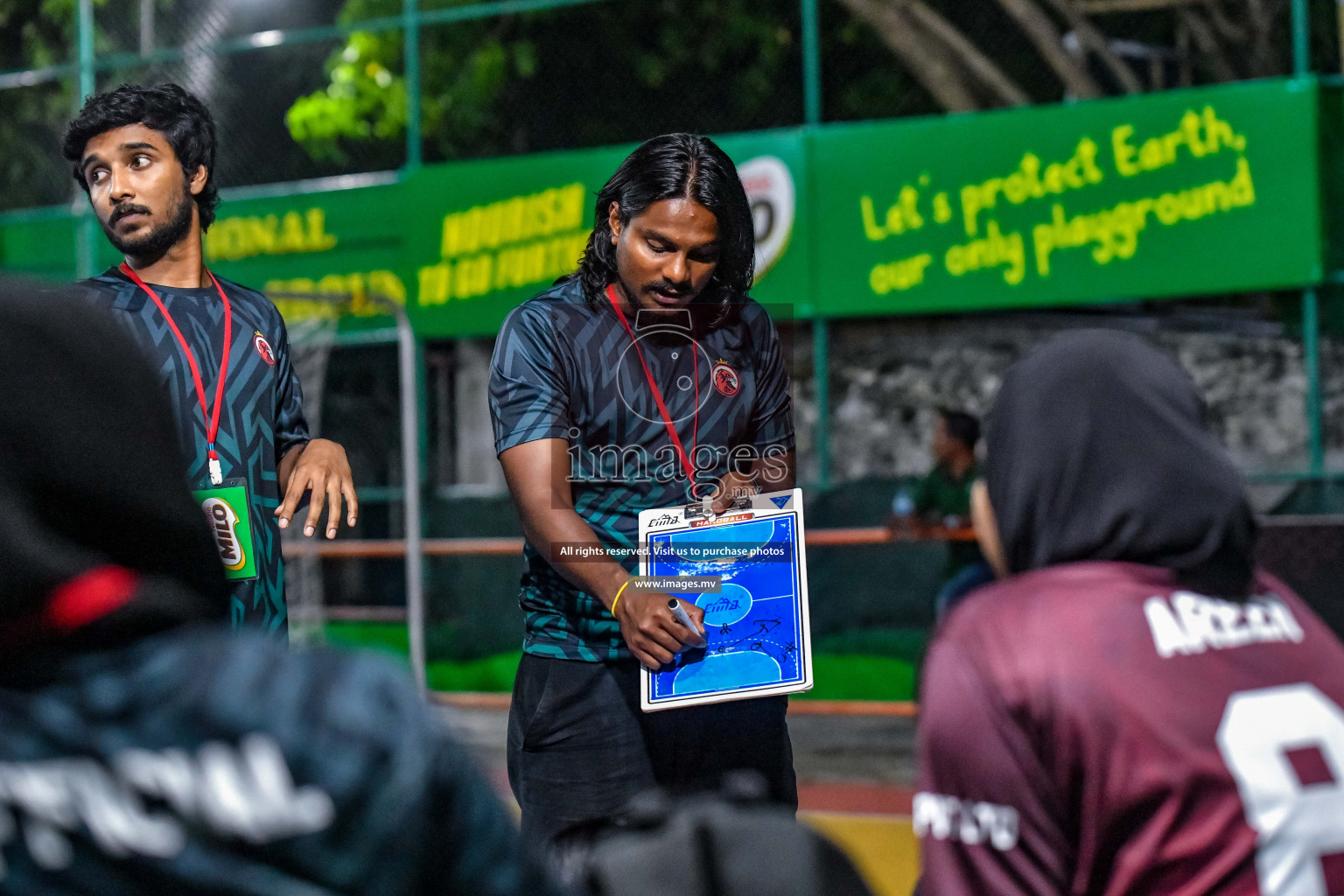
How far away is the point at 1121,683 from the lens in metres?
1.69

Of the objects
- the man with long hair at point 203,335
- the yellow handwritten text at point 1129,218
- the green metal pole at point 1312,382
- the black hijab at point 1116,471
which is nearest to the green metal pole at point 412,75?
the yellow handwritten text at point 1129,218

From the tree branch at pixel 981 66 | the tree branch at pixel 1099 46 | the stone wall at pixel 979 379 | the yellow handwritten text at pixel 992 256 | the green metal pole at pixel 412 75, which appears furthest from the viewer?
the green metal pole at pixel 412 75

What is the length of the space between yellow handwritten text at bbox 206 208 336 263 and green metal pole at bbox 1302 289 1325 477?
22.7 ft

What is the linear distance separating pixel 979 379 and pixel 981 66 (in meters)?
2.40

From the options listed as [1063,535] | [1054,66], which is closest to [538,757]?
[1063,535]

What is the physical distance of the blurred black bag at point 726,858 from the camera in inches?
55.4

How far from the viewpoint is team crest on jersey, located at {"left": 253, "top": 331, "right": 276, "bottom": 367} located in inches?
122

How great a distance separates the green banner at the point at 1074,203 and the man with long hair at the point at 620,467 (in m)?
6.68

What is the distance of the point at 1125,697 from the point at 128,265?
7.44ft

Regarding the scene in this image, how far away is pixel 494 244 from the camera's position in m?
10.9

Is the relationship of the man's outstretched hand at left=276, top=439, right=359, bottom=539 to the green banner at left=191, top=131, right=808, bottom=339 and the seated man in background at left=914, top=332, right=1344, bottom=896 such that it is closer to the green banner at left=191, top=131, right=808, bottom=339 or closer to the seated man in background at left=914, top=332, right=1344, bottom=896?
the seated man in background at left=914, top=332, right=1344, bottom=896

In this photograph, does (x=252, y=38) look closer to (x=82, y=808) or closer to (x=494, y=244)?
(x=494, y=244)

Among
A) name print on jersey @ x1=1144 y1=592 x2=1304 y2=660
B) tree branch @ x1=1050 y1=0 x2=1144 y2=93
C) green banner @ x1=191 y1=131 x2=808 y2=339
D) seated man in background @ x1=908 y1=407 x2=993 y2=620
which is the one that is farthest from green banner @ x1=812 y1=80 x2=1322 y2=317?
name print on jersey @ x1=1144 y1=592 x2=1304 y2=660

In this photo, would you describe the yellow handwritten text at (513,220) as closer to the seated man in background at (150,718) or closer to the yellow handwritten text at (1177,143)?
the yellow handwritten text at (1177,143)
